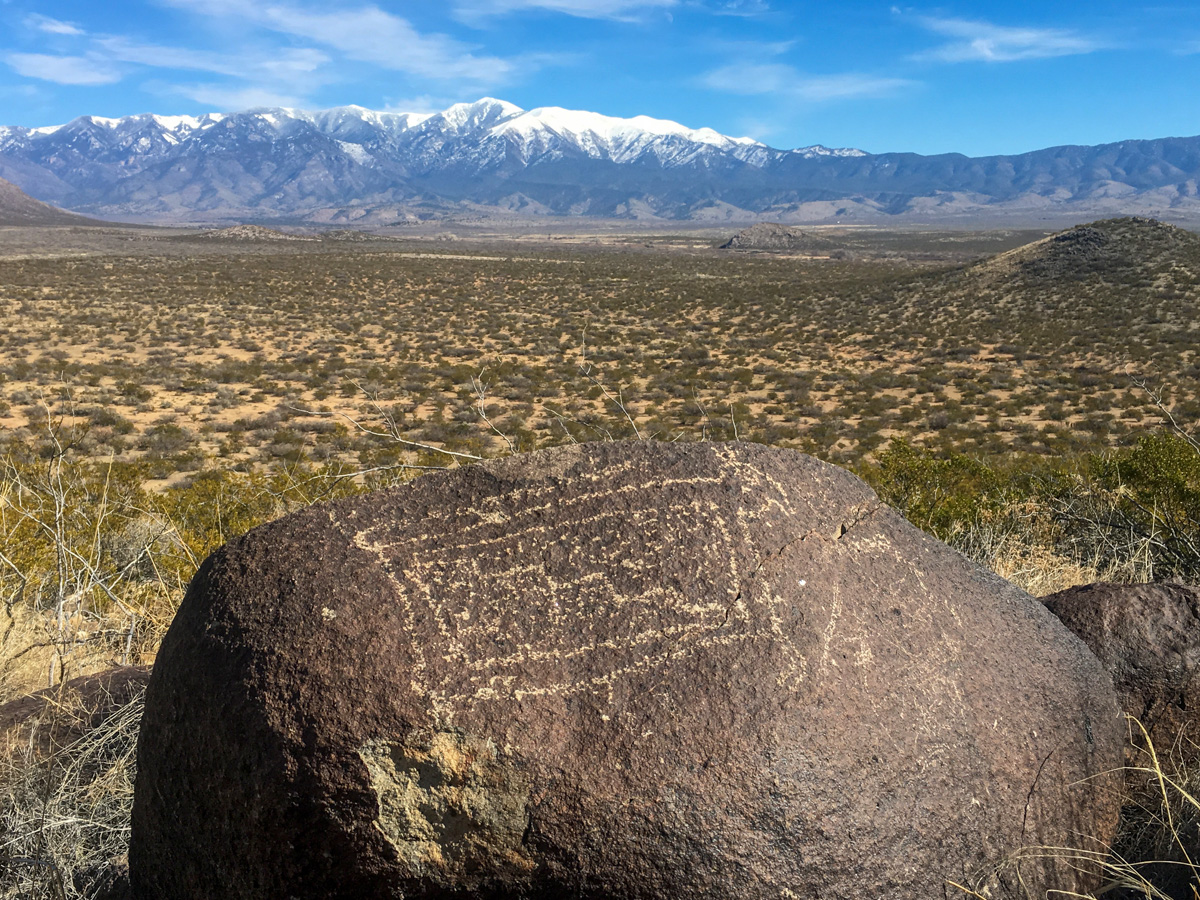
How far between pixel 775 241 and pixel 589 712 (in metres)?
99.5

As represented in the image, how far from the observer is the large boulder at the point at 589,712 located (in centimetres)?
181

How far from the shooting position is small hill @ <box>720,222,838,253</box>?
302ft

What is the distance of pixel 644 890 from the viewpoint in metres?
1.76

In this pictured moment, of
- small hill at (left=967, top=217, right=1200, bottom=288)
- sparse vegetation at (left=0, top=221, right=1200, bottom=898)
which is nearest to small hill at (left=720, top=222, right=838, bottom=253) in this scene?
sparse vegetation at (left=0, top=221, right=1200, bottom=898)

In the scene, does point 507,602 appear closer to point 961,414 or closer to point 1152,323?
point 961,414

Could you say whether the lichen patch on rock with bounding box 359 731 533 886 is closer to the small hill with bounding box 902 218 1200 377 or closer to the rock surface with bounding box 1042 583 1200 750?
the rock surface with bounding box 1042 583 1200 750

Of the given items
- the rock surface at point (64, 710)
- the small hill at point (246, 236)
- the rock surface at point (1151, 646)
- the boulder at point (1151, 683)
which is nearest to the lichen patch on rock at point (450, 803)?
the rock surface at point (64, 710)

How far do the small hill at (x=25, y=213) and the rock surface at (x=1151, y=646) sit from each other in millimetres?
141018

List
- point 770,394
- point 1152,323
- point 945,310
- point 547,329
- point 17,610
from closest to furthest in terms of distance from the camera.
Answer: point 17,610 → point 770,394 → point 1152,323 → point 547,329 → point 945,310

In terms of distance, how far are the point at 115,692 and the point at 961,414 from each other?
17.1 metres

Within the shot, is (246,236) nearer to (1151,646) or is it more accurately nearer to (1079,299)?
(1079,299)

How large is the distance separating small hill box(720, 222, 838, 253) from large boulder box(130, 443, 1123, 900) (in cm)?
9135

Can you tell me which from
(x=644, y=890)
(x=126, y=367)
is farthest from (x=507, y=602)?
(x=126, y=367)

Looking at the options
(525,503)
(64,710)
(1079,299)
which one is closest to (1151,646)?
(525,503)
